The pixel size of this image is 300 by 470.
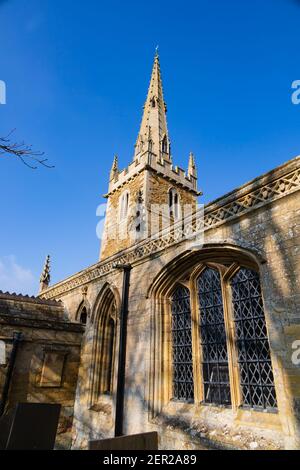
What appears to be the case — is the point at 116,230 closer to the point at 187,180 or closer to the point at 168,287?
the point at 187,180

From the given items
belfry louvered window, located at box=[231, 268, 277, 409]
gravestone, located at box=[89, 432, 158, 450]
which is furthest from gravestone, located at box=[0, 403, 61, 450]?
belfry louvered window, located at box=[231, 268, 277, 409]

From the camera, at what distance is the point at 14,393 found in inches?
286

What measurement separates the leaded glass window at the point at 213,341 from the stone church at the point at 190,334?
2cm

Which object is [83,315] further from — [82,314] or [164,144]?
[164,144]

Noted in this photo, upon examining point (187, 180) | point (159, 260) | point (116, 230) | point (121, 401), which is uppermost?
point (187, 180)

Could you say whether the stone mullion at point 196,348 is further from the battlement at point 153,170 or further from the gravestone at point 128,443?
the battlement at point 153,170

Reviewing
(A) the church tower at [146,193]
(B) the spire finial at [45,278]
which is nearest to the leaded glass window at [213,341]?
(A) the church tower at [146,193]

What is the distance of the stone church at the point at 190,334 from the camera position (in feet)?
13.6

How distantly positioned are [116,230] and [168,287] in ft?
40.2

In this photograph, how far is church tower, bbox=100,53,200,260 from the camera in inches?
654

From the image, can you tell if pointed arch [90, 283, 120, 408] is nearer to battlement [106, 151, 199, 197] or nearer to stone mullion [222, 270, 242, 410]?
stone mullion [222, 270, 242, 410]

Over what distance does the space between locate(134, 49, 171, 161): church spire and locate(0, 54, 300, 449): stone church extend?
42.4ft

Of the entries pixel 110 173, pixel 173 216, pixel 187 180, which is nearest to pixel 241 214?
pixel 173 216

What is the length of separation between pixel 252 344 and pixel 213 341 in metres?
0.89
